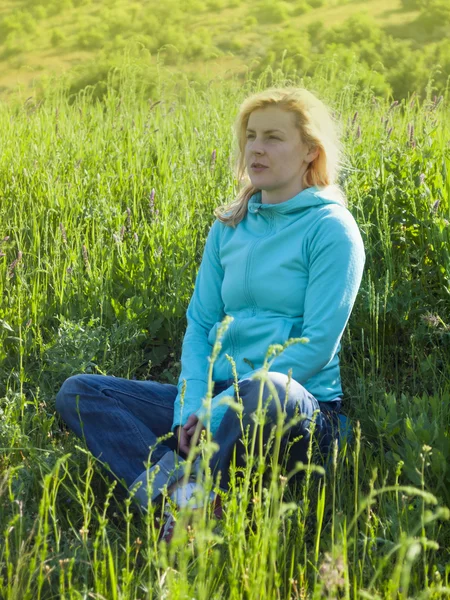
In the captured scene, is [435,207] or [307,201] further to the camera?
[435,207]

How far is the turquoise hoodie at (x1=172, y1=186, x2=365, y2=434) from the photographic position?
2.32 metres

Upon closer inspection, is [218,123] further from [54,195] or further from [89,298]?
Answer: [89,298]

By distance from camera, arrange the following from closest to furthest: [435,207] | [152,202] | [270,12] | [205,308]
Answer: [205,308] < [435,207] < [152,202] < [270,12]

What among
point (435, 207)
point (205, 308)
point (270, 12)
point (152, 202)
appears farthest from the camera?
point (270, 12)

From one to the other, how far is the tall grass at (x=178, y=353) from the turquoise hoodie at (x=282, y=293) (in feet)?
0.92

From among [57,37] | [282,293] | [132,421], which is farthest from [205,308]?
[57,37]

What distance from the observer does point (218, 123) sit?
484cm

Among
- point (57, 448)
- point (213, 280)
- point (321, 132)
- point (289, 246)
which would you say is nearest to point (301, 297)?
point (289, 246)

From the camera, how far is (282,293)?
2.47m

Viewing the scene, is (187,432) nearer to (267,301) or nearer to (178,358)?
(267,301)

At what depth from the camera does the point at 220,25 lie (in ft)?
38.5

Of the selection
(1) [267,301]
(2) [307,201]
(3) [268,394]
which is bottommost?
(3) [268,394]

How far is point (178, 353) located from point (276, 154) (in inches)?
46.9

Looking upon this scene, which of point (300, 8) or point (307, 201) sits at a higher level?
point (300, 8)
